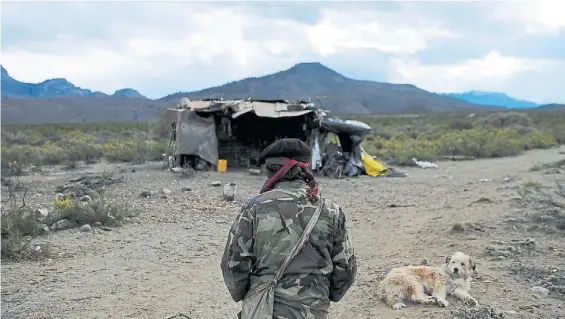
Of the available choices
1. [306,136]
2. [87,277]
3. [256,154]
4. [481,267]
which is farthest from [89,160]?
[481,267]

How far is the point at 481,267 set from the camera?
285 inches

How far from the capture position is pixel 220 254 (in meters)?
8.67

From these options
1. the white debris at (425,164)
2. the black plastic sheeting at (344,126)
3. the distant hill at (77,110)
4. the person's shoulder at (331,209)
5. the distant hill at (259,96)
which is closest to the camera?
the person's shoulder at (331,209)

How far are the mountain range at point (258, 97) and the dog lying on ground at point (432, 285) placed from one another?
7526 cm

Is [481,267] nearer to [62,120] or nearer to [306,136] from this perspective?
[306,136]

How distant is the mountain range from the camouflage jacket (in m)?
77.6

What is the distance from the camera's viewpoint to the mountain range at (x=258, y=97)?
98488 mm

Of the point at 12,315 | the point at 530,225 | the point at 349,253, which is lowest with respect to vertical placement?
the point at 12,315

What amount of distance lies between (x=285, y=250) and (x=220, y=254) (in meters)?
5.46

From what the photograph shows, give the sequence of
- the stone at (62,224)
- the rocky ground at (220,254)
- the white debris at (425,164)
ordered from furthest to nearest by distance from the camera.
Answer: the white debris at (425,164) < the stone at (62,224) < the rocky ground at (220,254)

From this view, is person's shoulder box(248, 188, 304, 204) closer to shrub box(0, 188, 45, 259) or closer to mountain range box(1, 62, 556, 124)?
shrub box(0, 188, 45, 259)

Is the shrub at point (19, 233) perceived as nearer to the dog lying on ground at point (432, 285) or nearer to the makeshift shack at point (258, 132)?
the dog lying on ground at point (432, 285)

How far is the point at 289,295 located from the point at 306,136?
1588 centimetres

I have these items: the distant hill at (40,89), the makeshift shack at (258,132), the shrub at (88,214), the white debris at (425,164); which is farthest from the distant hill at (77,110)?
the shrub at (88,214)
